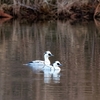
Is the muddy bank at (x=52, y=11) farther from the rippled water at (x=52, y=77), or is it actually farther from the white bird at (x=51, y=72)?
the white bird at (x=51, y=72)

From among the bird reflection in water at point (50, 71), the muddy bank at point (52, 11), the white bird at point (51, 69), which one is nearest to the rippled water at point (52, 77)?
the bird reflection in water at point (50, 71)

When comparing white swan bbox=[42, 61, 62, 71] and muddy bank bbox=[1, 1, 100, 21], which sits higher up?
muddy bank bbox=[1, 1, 100, 21]

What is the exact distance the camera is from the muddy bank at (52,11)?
41.6 metres

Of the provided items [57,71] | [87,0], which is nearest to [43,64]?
[57,71]

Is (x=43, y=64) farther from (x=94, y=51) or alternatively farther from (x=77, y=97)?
(x=77, y=97)

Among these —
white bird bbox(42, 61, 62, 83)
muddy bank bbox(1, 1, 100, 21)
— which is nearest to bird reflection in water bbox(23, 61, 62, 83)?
white bird bbox(42, 61, 62, 83)

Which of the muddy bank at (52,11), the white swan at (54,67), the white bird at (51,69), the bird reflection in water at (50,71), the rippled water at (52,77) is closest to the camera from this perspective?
the rippled water at (52,77)

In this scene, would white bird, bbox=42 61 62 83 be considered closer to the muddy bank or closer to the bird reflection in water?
the bird reflection in water

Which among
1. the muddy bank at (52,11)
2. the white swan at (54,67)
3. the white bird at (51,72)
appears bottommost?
the white bird at (51,72)

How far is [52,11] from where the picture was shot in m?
42.2

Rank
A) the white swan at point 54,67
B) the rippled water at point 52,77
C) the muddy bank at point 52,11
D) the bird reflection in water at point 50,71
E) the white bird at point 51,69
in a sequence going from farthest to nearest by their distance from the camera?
the muddy bank at point 52,11 → the white swan at point 54,67 → the white bird at point 51,69 → the bird reflection in water at point 50,71 → the rippled water at point 52,77

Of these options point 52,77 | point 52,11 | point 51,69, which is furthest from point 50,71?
point 52,11

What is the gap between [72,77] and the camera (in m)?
13.5

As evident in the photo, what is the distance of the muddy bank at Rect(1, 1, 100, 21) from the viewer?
41594 millimetres
